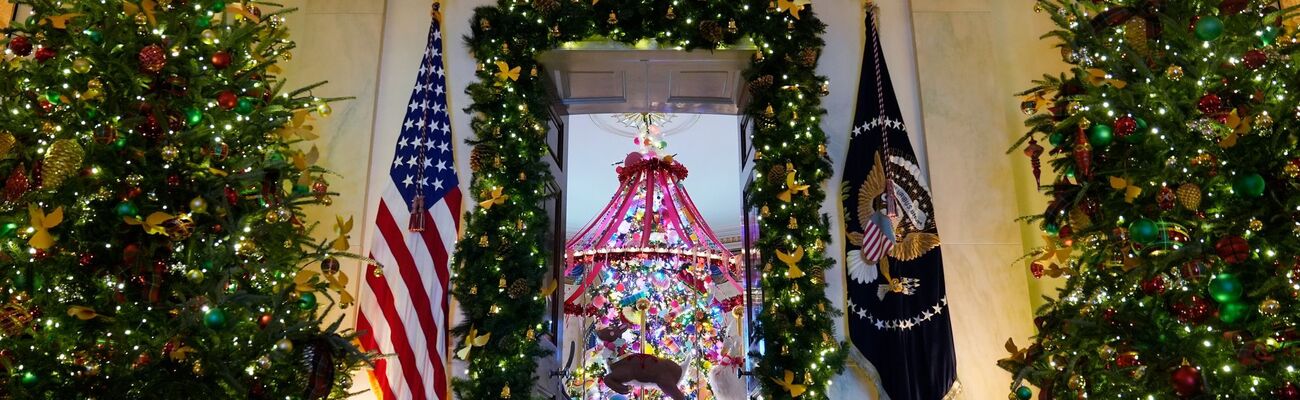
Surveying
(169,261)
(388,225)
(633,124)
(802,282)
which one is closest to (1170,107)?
(802,282)

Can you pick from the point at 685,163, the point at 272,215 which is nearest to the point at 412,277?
the point at 272,215

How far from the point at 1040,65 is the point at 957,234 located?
5.10 feet

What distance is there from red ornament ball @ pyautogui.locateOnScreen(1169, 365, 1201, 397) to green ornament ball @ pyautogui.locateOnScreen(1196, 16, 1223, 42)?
3.77ft

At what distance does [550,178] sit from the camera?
5.21 m

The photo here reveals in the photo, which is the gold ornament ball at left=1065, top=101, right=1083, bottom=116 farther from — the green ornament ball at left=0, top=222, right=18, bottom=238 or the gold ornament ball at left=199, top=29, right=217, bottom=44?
the green ornament ball at left=0, top=222, right=18, bottom=238

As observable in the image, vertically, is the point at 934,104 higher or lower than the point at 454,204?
higher

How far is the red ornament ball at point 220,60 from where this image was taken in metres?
3.09

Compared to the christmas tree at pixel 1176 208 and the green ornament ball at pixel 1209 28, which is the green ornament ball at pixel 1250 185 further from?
the green ornament ball at pixel 1209 28

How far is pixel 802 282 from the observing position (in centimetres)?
487

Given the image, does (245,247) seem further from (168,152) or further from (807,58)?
(807,58)

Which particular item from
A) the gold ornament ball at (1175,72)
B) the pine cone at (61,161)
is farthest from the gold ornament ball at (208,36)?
the gold ornament ball at (1175,72)

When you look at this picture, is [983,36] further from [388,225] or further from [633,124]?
[633,124]

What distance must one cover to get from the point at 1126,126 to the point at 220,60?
348cm

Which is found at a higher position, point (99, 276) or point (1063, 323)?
point (99, 276)
